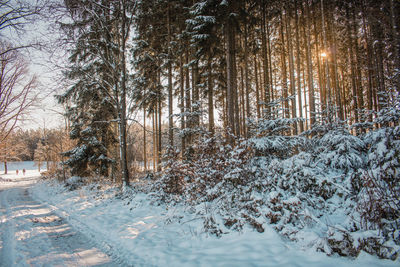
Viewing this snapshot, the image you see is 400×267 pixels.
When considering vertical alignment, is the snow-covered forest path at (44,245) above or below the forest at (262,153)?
below

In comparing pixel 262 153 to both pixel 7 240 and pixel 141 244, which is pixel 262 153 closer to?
pixel 141 244

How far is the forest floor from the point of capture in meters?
3.22

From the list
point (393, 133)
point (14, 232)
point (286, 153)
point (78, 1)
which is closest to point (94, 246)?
point (14, 232)

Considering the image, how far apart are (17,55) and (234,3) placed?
1022 cm

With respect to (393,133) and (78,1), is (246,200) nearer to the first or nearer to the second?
(393,133)

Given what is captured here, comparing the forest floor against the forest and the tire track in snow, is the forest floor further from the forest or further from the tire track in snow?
the forest

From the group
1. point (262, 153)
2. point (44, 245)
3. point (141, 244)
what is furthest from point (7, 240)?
point (262, 153)

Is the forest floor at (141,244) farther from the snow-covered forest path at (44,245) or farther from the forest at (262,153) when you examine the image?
the forest at (262,153)

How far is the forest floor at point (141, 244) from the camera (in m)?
3.22

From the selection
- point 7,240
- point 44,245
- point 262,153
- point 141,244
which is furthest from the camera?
point 262,153

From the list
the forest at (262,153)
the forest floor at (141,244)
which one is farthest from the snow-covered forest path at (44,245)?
the forest at (262,153)

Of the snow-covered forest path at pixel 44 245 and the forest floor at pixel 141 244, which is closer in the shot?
the forest floor at pixel 141 244

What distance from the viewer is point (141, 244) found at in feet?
13.7

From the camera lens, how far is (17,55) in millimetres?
6965
